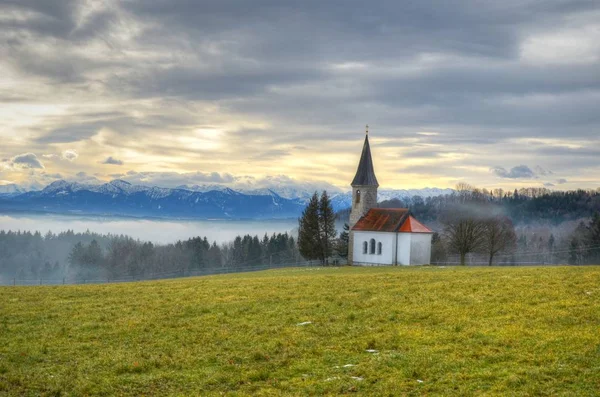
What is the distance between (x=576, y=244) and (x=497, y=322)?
110487mm

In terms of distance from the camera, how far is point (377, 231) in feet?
257

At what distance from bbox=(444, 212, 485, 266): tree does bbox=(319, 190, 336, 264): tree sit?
20.0 meters

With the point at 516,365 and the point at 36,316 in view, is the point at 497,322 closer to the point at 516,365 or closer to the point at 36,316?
the point at 516,365

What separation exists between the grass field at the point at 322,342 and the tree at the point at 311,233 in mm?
62338

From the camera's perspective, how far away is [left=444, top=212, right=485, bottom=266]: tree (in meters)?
78.1

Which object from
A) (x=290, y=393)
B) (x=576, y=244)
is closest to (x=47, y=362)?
(x=290, y=393)

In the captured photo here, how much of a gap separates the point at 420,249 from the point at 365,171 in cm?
1602

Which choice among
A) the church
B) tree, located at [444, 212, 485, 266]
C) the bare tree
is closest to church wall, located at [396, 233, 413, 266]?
the church

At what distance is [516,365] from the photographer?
47.6 feet

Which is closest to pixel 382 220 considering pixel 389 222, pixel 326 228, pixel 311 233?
pixel 389 222

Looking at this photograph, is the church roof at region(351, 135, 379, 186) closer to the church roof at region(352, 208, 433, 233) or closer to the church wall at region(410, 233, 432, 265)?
the church roof at region(352, 208, 433, 233)

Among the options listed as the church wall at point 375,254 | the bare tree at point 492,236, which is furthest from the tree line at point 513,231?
the church wall at point 375,254

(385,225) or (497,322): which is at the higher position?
(385,225)

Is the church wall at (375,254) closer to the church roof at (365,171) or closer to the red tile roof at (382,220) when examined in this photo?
the red tile roof at (382,220)
